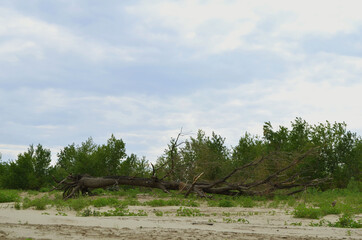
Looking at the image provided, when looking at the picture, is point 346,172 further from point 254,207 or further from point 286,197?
point 254,207

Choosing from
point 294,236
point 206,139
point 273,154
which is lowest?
point 294,236

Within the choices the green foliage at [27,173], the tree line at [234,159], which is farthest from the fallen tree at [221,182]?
the green foliage at [27,173]

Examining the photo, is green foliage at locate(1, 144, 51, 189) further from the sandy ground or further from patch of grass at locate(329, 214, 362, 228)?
patch of grass at locate(329, 214, 362, 228)

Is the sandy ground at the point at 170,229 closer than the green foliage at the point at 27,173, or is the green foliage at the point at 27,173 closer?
the sandy ground at the point at 170,229

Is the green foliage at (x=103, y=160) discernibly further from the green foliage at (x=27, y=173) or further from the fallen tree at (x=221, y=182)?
the fallen tree at (x=221, y=182)

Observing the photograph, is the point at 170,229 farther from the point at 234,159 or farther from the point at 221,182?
Answer: the point at 234,159

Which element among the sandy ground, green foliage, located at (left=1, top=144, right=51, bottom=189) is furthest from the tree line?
the sandy ground

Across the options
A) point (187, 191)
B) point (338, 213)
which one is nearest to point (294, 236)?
point (338, 213)

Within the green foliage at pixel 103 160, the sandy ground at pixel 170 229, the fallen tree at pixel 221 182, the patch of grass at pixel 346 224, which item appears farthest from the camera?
the green foliage at pixel 103 160

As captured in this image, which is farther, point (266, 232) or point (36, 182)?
point (36, 182)

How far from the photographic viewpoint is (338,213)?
38.9 feet

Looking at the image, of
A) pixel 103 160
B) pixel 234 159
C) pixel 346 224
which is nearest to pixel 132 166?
pixel 103 160

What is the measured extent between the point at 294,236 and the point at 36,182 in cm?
2672

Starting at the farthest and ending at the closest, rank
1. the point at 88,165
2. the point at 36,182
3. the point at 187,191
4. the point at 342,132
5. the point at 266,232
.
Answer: the point at 342,132 < the point at 36,182 < the point at 88,165 < the point at 187,191 < the point at 266,232
